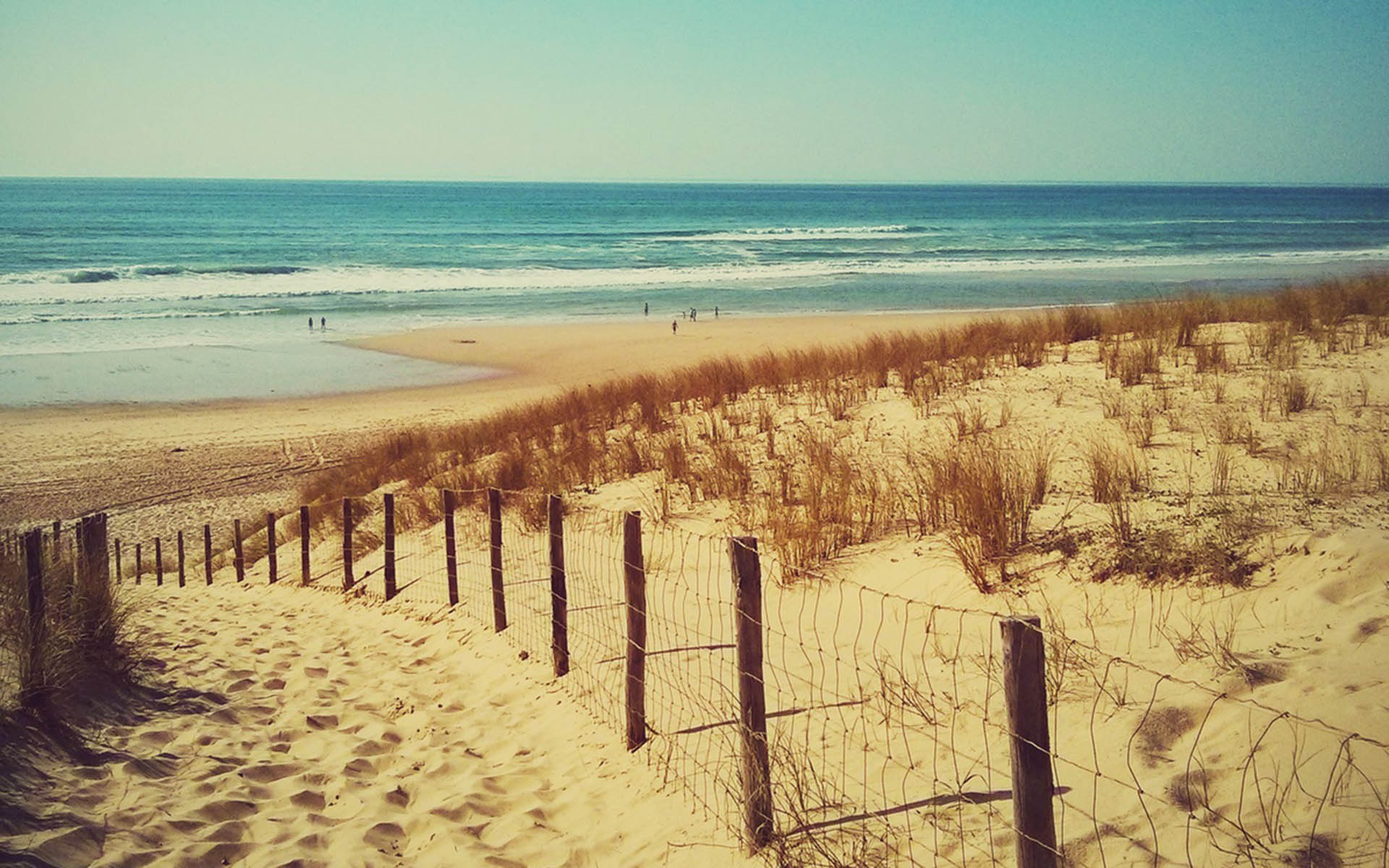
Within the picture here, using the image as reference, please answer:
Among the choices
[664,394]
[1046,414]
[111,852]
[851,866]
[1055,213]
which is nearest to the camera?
[851,866]

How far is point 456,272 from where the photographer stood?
2076 inches

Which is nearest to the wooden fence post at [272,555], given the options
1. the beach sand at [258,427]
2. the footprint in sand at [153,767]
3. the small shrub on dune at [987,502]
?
the beach sand at [258,427]

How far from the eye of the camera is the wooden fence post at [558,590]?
22.7 feet

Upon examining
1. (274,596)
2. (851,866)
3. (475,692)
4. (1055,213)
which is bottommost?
(274,596)

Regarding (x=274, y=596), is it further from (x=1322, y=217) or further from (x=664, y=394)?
(x=1322, y=217)

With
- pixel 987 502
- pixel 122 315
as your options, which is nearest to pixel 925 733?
pixel 987 502

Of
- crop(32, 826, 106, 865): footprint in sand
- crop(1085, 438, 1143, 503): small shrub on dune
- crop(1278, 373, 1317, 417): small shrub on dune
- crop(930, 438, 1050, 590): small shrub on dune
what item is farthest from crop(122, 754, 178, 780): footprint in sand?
crop(1278, 373, 1317, 417): small shrub on dune

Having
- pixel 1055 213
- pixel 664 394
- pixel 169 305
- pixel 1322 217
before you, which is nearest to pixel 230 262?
pixel 169 305

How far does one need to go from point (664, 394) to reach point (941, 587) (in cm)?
1032

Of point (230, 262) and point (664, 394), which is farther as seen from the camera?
point (230, 262)

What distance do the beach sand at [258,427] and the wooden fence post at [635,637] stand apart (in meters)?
Result: 12.4

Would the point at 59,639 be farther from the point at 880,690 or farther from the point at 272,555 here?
the point at 272,555

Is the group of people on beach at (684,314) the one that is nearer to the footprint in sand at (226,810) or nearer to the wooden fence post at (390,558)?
the wooden fence post at (390,558)

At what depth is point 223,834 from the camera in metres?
5.01
